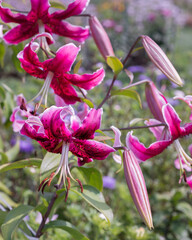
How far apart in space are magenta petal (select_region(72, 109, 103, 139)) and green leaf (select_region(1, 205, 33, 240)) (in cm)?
25

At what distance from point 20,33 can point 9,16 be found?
5cm

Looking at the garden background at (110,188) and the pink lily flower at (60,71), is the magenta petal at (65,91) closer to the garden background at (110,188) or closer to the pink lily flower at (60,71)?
the pink lily flower at (60,71)

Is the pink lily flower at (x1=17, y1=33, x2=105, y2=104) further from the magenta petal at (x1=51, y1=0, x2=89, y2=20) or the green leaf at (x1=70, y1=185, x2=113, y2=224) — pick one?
the green leaf at (x1=70, y1=185, x2=113, y2=224)

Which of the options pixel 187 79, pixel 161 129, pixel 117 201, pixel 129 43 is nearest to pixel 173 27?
pixel 129 43

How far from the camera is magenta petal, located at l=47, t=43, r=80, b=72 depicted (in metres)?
0.64

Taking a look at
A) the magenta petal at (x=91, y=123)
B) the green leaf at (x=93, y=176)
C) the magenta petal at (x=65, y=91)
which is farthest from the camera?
the green leaf at (x=93, y=176)

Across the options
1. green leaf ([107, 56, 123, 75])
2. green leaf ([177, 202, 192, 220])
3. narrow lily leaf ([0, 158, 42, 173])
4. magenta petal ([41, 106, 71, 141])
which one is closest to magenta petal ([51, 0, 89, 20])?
green leaf ([107, 56, 123, 75])

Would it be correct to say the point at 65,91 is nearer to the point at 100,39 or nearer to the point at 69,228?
the point at 100,39

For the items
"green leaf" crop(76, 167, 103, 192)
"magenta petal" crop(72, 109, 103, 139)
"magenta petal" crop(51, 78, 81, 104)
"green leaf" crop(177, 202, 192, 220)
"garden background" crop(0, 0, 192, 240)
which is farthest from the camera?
"green leaf" crop(177, 202, 192, 220)

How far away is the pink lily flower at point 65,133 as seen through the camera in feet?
2.05

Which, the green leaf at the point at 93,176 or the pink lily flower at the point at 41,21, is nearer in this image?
the pink lily flower at the point at 41,21

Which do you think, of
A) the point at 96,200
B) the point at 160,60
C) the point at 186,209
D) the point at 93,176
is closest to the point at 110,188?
the point at 186,209

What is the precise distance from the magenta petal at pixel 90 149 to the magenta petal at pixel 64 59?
5.5 inches

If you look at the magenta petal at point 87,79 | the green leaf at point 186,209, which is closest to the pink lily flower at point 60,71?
the magenta petal at point 87,79
